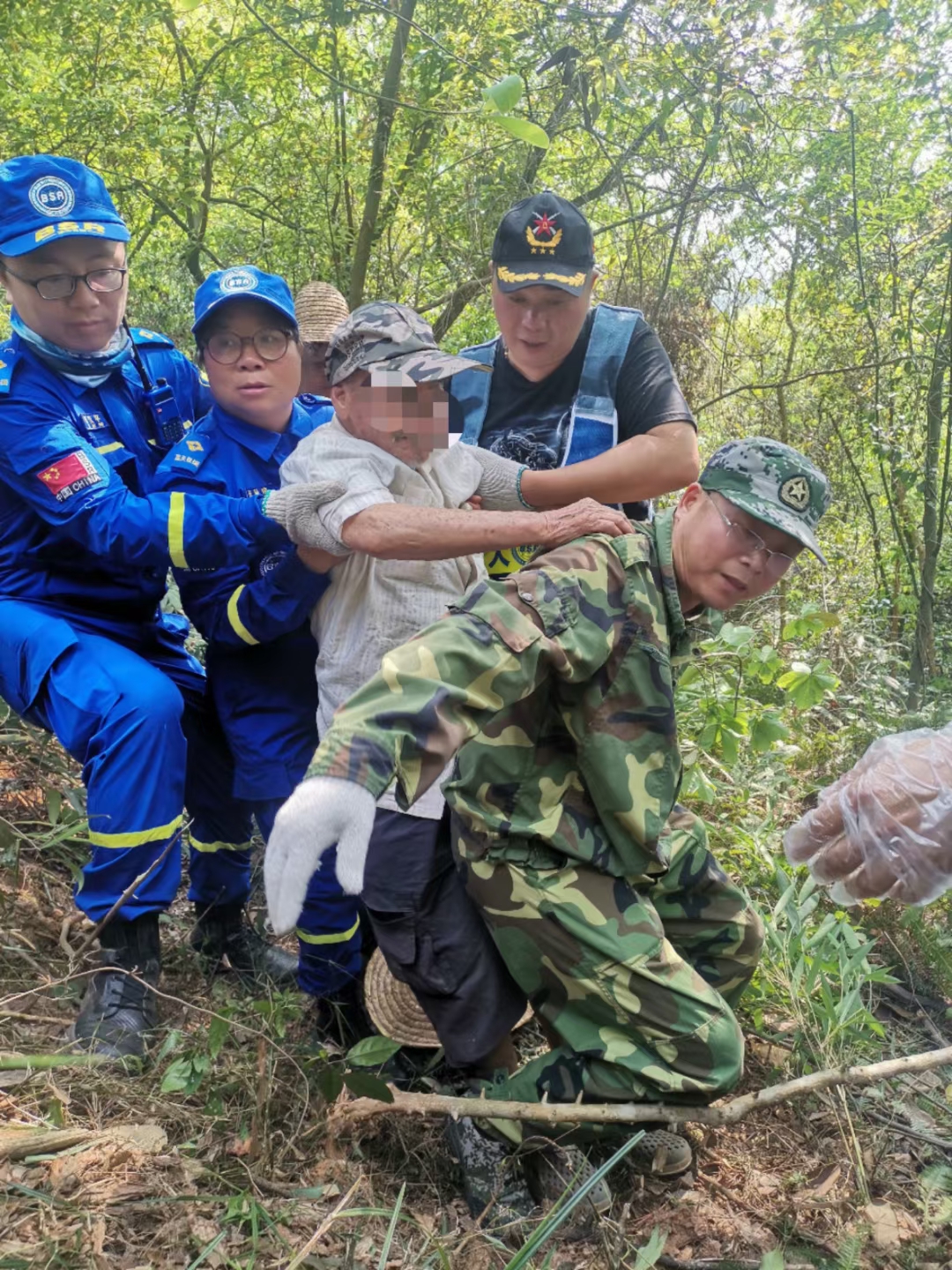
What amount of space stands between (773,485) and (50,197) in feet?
6.10

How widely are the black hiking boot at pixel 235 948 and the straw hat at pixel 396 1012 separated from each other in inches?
9.3

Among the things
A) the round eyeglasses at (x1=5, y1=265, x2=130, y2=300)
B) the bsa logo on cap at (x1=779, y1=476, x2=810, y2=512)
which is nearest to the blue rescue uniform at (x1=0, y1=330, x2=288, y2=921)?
the round eyeglasses at (x1=5, y1=265, x2=130, y2=300)

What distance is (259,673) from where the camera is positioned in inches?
102

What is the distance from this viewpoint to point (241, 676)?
8.49ft

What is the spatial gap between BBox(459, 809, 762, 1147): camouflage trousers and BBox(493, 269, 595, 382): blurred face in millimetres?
1510

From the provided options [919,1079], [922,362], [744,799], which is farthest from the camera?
[922,362]

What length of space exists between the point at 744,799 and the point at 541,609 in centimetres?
209

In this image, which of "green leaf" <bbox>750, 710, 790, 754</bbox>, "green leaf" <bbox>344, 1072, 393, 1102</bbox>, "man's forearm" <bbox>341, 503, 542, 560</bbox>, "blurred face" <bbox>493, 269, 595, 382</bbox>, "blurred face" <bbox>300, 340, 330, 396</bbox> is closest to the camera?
"green leaf" <bbox>344, 1072, 393, 1102</bbox>

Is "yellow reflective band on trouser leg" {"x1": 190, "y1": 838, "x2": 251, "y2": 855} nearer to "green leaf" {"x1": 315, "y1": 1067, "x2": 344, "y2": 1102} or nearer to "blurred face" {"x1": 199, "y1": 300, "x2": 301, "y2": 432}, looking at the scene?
"green leaf" {"x1": 315, "y1": 1067, "x2": 344, "y2": 1102}

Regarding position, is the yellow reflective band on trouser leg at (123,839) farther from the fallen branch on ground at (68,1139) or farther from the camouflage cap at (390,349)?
the camouflage cap at (390,349)

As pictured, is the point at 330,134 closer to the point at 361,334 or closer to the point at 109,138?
the point at 109,138

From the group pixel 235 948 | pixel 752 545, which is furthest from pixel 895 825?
pixel 235 948

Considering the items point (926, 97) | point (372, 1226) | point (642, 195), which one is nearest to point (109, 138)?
point (642, 195)

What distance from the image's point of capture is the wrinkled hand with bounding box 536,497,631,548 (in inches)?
84.5
